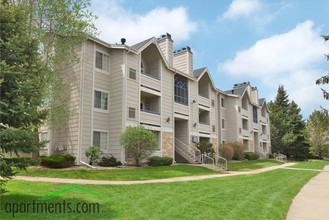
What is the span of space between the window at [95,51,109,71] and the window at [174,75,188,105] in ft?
25.5

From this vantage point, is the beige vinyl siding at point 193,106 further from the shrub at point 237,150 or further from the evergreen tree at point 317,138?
the evergreen tree at point 317,138

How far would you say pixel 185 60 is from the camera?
29.9 m

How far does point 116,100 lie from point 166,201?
13.6 meters

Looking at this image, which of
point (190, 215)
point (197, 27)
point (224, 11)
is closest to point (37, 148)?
point (190, 215)

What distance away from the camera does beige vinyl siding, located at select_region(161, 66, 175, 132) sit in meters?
25.1

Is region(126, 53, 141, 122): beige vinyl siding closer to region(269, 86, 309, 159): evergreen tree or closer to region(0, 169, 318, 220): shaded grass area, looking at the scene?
region(0, 169, 318, 220): shaded grass area

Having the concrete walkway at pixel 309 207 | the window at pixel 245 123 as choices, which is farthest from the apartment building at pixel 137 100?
the concrete walkway at pixel 309 207

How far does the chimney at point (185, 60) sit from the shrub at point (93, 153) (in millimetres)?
14035

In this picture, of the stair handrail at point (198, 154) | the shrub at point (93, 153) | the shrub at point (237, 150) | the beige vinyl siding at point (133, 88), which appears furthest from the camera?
the shrub at point (237, 150)

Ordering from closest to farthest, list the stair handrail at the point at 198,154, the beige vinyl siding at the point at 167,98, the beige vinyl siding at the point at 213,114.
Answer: the beige vinyl siding at the point at 167,98, the stair handrail at the point at 198,154, the beige vinyl siding at the point at 213,114

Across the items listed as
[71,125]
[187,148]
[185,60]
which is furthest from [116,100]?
[185,60]

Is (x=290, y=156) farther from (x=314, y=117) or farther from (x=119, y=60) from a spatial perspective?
(x=119, y=60)

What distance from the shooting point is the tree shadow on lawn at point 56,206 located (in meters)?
6.67

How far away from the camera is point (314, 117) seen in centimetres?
5859
